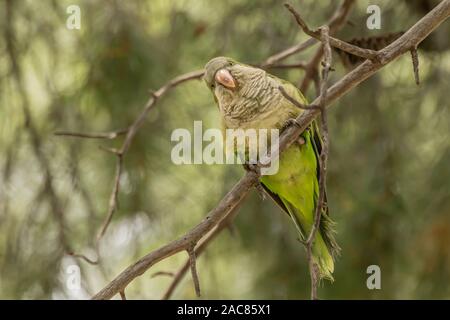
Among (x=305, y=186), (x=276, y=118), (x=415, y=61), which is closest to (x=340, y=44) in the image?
(x=415, y=61)

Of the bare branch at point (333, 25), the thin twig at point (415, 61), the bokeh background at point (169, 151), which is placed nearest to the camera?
the thin twig at point (415, 61)

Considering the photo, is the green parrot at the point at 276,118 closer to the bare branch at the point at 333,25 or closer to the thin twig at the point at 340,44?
the bare branch at the point at 333,25

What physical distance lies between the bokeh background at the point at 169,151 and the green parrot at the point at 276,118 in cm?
73

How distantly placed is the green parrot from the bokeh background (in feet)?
2.40

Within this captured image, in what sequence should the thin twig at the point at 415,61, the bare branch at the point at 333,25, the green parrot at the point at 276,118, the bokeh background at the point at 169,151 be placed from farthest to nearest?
1. the bokeh background at the point at 169,151
2. the bare branch at the point at 333,25
3. the green parrot at the point at 276,118
4. the thin twig at the point at 415,61

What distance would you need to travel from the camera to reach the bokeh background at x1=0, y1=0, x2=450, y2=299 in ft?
10.6

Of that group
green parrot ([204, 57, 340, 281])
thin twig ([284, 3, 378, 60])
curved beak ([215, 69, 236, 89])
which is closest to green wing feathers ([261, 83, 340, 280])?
green parrot ([204, 57, 340, 281])

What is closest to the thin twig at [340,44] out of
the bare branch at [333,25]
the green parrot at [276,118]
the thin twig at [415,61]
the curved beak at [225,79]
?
the thin twig at [415,61]

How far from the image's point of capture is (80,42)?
3.33 metres

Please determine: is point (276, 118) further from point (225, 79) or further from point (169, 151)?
point (169, 151)

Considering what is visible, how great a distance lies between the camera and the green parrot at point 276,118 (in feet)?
8.00
